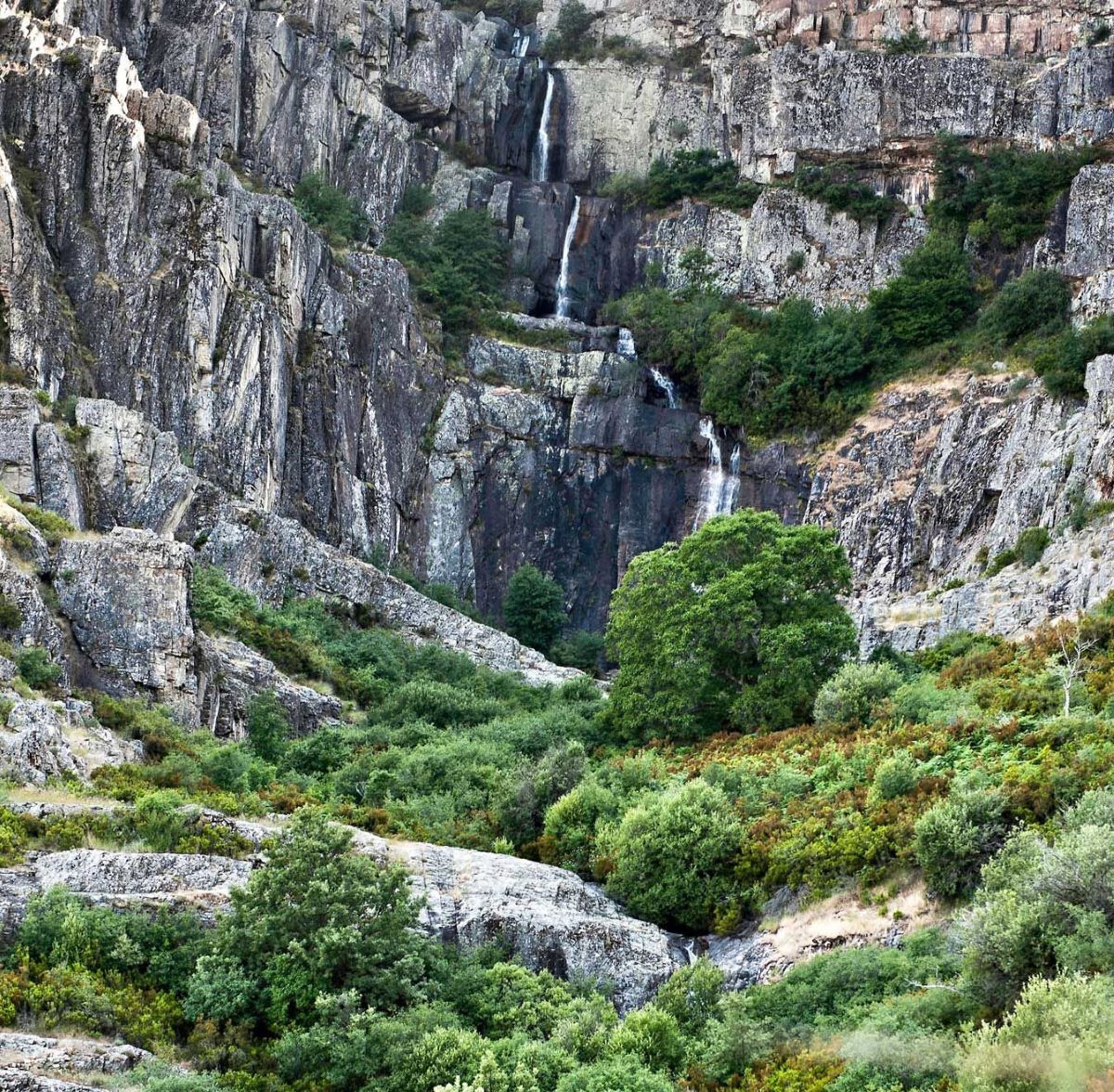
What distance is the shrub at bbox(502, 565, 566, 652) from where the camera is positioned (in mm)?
73312

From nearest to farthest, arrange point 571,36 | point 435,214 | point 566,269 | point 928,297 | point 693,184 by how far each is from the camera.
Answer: point 928,297 → point 435,214 → point 693,184 → point 566,269 → point 571,36

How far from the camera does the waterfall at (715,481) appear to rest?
254 ft

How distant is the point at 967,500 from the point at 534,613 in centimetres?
1827

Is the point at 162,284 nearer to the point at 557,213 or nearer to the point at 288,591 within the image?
the point at 288,591

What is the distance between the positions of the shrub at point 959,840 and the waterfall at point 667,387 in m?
48.5

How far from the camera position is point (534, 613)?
73.4 m

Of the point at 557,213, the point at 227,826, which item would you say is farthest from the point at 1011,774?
the point at 557,213

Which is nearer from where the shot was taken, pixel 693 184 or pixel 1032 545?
pixel 1032 545

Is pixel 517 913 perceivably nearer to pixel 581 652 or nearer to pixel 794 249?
pixel 581 652

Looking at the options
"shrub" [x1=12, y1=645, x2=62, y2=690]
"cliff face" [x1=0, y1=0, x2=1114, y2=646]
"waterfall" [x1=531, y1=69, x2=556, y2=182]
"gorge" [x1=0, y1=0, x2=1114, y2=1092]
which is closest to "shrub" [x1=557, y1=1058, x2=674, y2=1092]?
"gorge" [x1=0, y1=0, x2=1114, y2=1092]

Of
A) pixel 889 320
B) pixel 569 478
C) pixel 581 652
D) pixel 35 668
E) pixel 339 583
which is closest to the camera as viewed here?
pixel 35 668

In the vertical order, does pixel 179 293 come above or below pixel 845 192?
below

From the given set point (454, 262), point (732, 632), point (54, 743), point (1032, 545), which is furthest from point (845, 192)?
point (54, 743)

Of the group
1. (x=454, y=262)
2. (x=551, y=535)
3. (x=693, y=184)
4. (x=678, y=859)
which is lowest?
(x=551, y=535)
